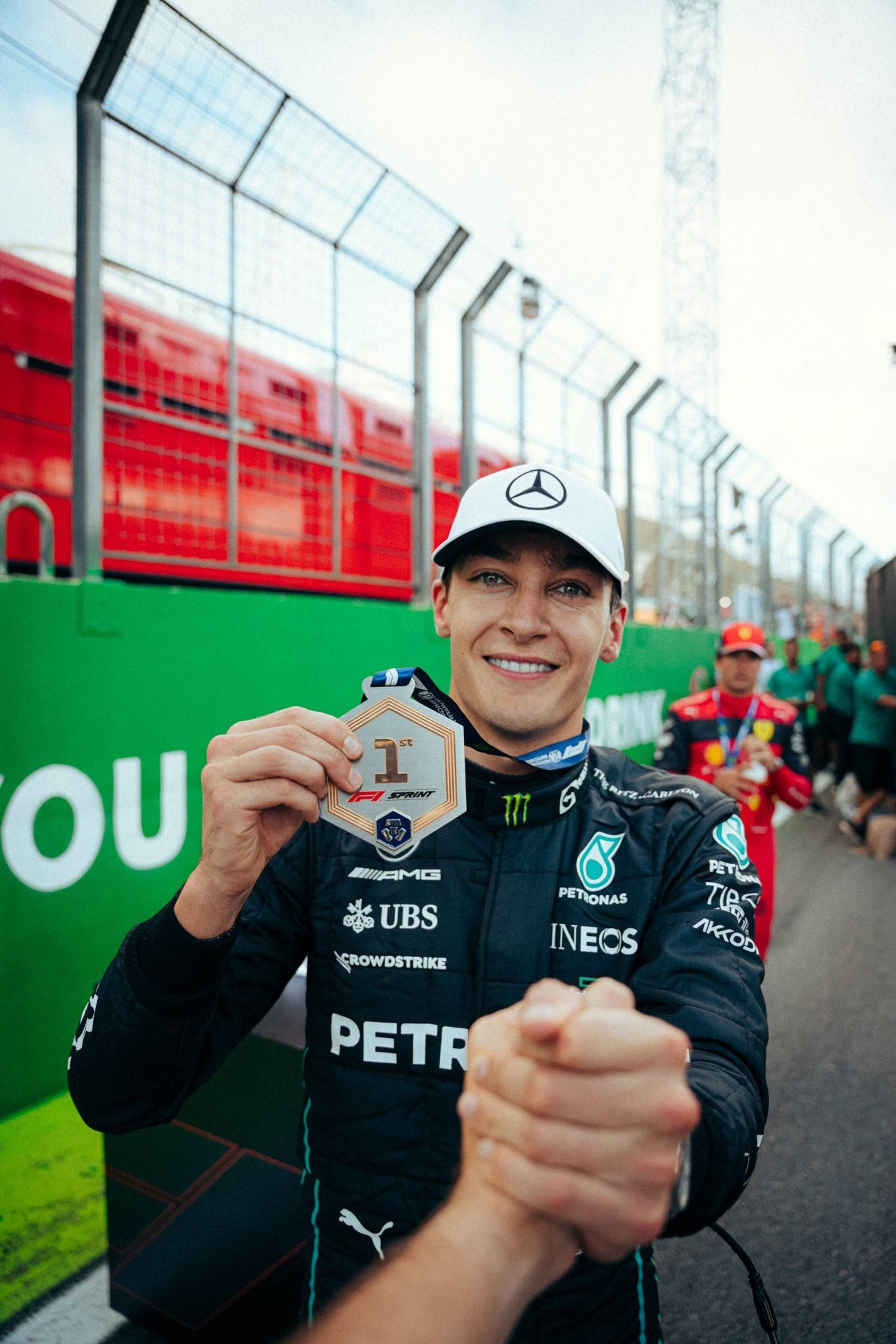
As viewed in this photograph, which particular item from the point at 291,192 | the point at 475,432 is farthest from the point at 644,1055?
the point at 475,432

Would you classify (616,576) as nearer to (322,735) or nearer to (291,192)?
(322,735)

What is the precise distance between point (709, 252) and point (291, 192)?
41463 millimetres

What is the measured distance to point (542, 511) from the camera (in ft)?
4.75

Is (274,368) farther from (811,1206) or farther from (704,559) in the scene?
(704,559)

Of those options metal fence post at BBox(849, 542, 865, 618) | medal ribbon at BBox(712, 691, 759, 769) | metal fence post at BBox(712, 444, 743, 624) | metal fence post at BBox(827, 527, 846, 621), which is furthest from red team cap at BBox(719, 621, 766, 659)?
metal fence post at BBox(849, 542, 865, 618)

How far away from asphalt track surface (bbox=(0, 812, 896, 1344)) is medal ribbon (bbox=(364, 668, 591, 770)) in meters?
1.84

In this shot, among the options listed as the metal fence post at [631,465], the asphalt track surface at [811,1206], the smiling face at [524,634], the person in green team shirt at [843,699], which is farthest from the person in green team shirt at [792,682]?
the smiling face at [524,634]

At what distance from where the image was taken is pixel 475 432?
569 centimetres

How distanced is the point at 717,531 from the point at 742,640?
24.2 feet

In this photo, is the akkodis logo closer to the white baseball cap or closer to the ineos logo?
the white baseball cap

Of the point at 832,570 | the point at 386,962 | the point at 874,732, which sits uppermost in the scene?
the point at 832,570

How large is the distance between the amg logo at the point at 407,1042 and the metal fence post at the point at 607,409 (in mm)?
7027

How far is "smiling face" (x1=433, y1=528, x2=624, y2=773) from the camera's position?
143 centimetres

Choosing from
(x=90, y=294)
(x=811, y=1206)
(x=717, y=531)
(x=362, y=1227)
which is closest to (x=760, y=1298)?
(x=362, y=1227)
